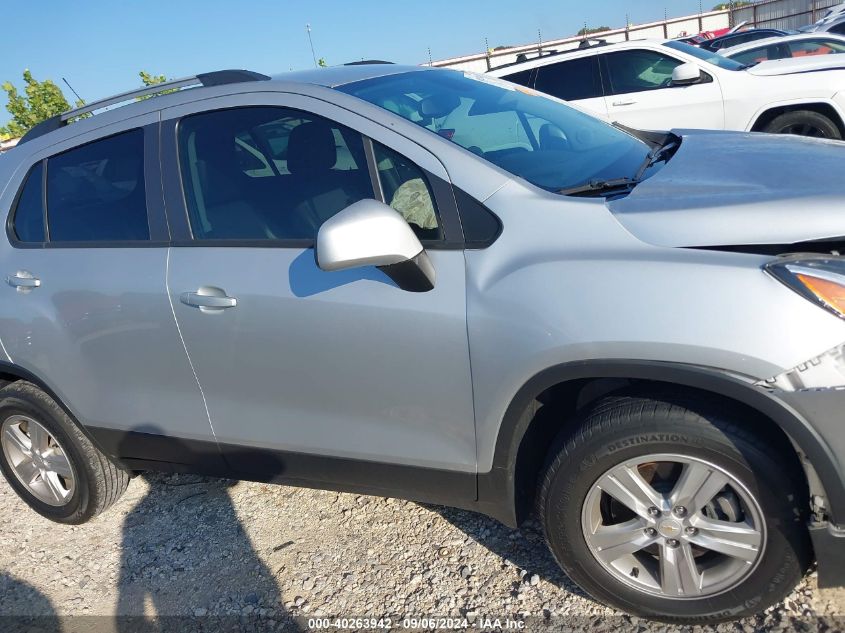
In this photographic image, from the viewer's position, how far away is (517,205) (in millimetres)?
2064

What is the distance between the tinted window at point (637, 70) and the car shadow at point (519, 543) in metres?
5.82

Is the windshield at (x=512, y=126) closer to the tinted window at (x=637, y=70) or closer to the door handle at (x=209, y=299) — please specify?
the door handle at (x=209, y=299)

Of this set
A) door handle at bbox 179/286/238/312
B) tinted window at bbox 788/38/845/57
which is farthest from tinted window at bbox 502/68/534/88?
door handle at bbox 179/286/238/312

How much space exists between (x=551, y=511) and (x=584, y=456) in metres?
0.25

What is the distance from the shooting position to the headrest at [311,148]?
241cm

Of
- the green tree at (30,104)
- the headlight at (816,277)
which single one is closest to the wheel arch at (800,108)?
the headlight at (816,277)

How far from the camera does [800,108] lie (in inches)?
260

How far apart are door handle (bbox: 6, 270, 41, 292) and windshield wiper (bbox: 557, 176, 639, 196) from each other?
7.26 feet

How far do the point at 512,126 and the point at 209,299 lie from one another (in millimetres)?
1311

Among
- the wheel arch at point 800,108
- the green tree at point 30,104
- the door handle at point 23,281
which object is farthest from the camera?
the green tree at point 30,104

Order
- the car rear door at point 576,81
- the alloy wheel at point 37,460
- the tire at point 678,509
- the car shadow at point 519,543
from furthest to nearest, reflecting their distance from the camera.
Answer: the car rear door at point 576,81 → the alloy wheel at point 37,460 → the car shadow at point 519,543 → the tire at point 678,509

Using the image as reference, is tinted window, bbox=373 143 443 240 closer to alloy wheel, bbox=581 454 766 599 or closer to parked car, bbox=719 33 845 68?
alloy wheel, bbox=581 454 766 599

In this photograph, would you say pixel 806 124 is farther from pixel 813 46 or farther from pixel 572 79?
pixel 813 46

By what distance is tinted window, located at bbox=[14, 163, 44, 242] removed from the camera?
9.92 feet
